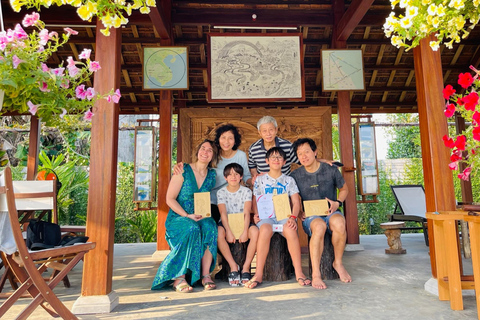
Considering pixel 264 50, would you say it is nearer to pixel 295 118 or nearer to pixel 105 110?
pixel 295 118

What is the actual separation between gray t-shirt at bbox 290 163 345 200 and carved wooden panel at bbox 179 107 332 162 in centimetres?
165

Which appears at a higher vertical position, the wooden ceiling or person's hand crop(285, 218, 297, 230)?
the wooden ceiling

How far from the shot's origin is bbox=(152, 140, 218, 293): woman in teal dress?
2.93 meters

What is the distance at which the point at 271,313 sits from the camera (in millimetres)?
2238

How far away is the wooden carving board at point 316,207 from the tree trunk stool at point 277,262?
33 cm

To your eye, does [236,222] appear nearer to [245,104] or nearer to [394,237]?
[394,237]

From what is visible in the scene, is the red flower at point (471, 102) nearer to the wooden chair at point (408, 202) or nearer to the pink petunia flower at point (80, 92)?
the pink petunia flower at point (80, 92)

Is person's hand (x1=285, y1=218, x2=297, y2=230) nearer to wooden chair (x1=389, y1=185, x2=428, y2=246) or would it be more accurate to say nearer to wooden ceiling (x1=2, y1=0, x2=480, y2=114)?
wooden ceiling (x1=2, y1=0, x2=480, y2=114)

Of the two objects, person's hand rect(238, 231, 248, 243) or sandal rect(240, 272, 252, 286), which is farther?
person's hand rect(238, 231, 248, 243)

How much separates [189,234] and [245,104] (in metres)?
4.38

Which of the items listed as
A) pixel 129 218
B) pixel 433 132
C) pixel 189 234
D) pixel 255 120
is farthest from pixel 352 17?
pixel 129 218

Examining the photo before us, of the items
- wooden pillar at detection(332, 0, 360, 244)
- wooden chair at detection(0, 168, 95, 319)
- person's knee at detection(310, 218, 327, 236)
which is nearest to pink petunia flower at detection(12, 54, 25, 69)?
wooden chair at detection(0, 168, 95, 319)

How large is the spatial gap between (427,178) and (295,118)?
2495 millimetres

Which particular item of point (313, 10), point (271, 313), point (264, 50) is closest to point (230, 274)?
point (271, 313)
